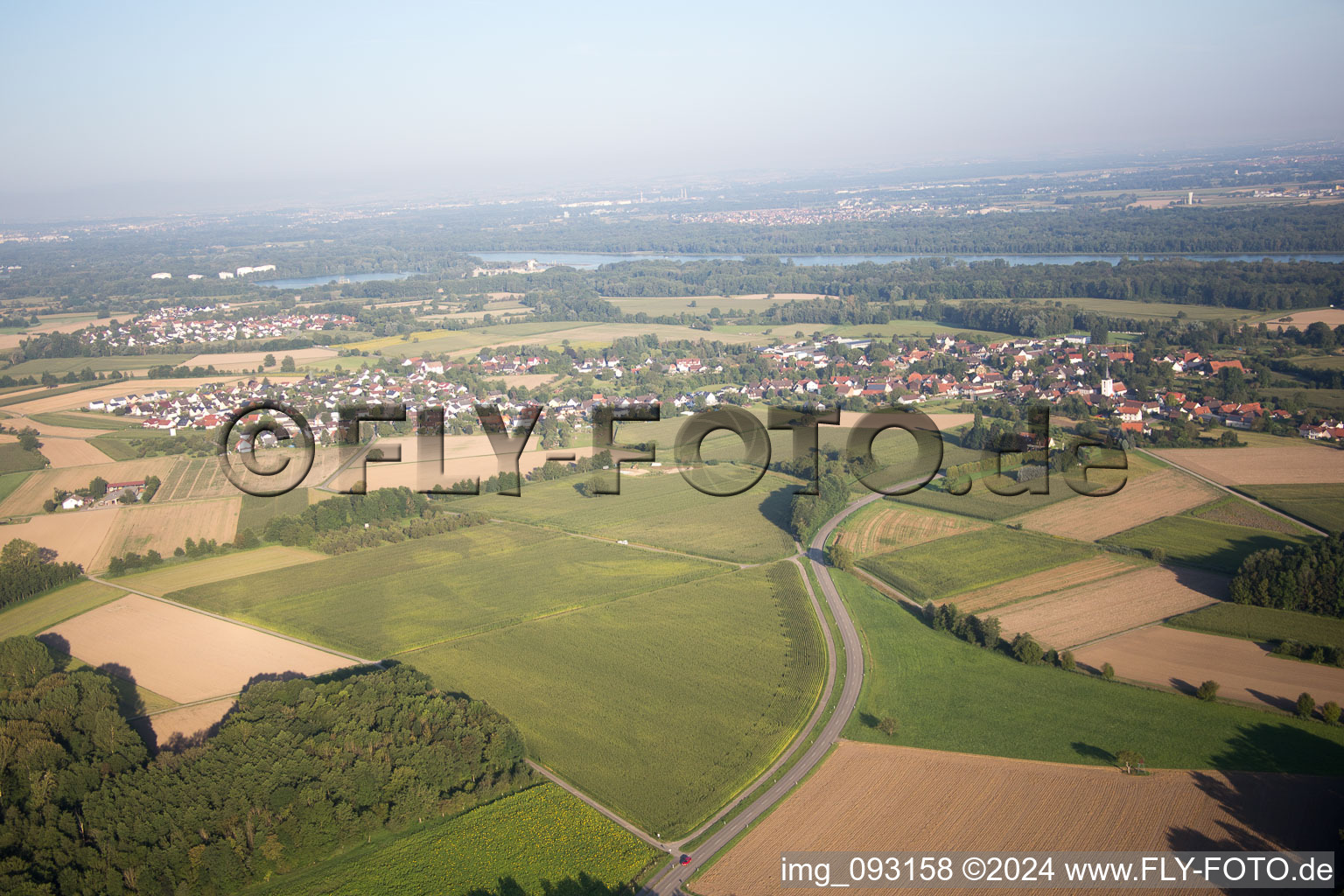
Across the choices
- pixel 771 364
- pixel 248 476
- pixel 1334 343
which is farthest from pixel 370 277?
pixel 1334 343

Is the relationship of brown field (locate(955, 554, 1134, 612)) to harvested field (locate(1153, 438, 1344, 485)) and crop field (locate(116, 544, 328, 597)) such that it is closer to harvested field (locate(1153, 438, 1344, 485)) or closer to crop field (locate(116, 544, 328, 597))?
harvested field (locate(1153, 438, 1344, 485))

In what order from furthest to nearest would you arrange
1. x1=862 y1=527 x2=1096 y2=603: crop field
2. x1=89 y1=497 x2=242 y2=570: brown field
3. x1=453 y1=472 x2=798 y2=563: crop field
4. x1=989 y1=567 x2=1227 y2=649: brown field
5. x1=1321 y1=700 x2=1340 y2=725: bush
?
x1=89 y1=497 x2=242 y2=570: brown field < x1=453 y1=472 x2=798 y2=563: crop field < x1=862 y1=527 x2=1096 y2=603: crop field < x1=989 y1=567 x2=1227 y2=649: brown field < x1=1321 y1=700 x2=1340 y2=725: bush

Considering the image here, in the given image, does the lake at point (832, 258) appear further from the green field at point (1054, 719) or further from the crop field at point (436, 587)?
the crop field at point (436, 587)

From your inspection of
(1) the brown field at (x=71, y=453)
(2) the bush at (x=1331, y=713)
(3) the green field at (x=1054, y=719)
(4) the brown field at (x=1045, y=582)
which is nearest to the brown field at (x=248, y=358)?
(1) the brown field at (x=71, y=453)

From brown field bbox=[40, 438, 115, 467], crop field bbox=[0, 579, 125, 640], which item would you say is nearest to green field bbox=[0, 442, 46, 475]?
brown field bbox=[40, 438, 115, 467]

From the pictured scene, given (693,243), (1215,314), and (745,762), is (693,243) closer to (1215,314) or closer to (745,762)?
(1215,314)

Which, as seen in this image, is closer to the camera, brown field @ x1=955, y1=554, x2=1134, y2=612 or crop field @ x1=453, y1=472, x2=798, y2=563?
brown field @ x1=955, y1=554, x2=1134, y2=612
